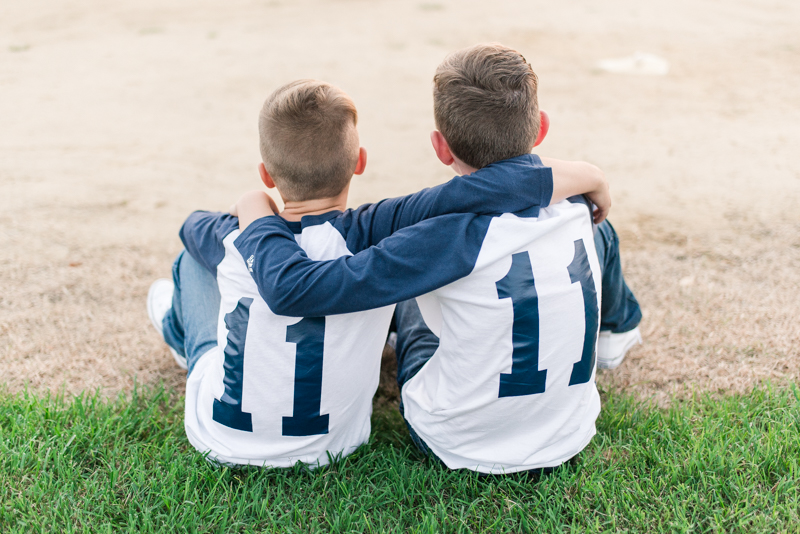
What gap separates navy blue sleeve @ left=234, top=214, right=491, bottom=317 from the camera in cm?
160

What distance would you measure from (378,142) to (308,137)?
3.24 meters

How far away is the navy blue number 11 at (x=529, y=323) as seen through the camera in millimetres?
1633

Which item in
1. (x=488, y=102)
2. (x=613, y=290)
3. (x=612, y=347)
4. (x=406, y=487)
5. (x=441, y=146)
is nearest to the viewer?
(x=488, y=102)

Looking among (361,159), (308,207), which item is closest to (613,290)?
(361,159)

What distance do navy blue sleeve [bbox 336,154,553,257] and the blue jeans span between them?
422 mm

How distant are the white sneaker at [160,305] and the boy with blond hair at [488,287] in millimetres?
1018

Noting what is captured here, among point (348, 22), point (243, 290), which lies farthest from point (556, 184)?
point (348, 22)

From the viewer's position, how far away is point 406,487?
1.93 metres

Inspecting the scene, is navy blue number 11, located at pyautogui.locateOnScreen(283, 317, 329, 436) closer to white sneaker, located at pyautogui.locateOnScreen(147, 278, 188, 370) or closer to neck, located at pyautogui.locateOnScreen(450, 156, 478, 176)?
neck, located at pyautogui.locateOnScreen(450, 156, 478, 176)

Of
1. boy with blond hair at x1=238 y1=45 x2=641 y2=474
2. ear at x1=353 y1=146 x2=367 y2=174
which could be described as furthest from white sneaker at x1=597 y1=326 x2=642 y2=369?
ear at x1=353 y1=146 x2=367 y2=174

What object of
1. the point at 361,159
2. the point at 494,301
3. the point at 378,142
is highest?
the point at 361,159

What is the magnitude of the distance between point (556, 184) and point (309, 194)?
667 millimetres

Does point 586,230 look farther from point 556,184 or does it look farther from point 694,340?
point 694,340

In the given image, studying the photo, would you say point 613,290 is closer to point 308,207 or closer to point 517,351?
point 517,351
